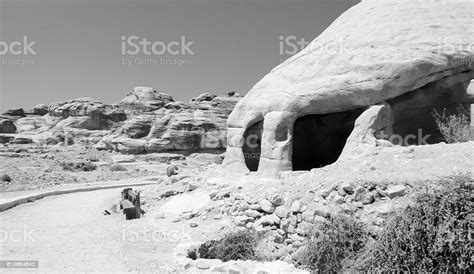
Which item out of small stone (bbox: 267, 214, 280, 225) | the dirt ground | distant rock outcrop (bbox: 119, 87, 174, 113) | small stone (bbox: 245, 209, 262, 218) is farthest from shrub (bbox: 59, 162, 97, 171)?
small stone (bbox: 267, 214, 280, 225)

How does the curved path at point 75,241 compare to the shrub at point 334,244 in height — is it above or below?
below

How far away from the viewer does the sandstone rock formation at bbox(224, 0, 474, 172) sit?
10883 mm

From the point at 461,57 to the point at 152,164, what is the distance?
31908 mm

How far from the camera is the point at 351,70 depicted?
11.5m

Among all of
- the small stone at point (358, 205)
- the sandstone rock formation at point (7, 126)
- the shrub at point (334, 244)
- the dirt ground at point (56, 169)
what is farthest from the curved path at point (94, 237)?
the sandstone rock formation at point (7, 126)

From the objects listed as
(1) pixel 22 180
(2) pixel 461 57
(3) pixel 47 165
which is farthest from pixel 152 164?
(2) pixel 461 57

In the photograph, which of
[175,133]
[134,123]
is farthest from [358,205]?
[134,123]

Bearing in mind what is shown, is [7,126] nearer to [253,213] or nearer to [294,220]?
[253,213]

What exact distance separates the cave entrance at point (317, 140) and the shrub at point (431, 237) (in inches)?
377

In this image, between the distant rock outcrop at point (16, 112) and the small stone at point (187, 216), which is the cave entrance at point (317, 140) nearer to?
the small stone at point (187, 216)

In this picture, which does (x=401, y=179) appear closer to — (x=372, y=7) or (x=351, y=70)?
(x=351, y=70)

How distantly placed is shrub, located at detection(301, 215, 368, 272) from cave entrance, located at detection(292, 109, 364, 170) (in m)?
8.97

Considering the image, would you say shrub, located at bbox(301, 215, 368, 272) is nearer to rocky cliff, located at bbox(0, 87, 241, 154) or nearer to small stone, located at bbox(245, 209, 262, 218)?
small stone, located at bbox(245, 209, 262, 218)

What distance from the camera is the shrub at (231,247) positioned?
777 cm
